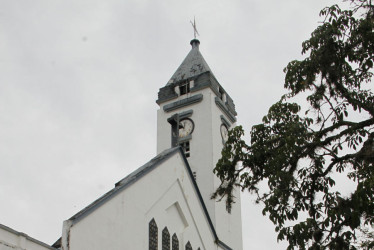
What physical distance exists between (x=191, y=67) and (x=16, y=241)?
22.1 metres

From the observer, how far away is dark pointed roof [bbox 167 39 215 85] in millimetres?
32219

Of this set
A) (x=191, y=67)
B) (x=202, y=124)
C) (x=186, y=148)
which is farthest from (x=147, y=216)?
(x=191, y=67)

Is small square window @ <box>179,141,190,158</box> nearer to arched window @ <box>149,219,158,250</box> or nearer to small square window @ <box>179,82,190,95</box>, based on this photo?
small square window @ <box>179,82,190,95</box>

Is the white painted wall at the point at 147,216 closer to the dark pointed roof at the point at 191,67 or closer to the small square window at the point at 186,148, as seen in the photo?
the small square window at the point at 186,148

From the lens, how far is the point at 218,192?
12023 millimetres

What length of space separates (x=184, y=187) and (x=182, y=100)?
34.6 feet

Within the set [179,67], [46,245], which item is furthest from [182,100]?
[46,245]

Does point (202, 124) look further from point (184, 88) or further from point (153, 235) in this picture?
point (153, 235)

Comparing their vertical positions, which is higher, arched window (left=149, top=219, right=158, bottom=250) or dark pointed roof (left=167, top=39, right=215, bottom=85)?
dark pointed roof (left=167, top=39, right=215, bottom=85)

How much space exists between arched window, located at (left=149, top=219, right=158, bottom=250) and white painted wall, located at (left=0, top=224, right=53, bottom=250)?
16.5 feet

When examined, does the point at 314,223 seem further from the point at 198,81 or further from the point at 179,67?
the point at 179,67

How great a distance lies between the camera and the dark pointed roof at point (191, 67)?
32.2 metres

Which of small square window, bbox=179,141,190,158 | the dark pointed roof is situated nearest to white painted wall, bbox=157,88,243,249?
small square window, bbox=179,141,190,158

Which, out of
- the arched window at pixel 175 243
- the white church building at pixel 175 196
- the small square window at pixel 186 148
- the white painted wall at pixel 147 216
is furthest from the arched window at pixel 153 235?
the small square window at pixel 186 148
